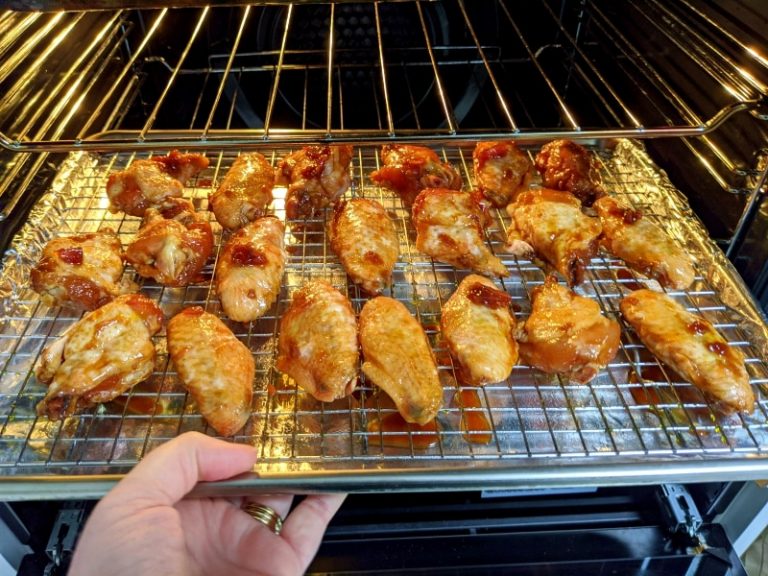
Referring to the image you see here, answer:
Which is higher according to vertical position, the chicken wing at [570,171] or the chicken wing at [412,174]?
the chicken wing at [570,171]

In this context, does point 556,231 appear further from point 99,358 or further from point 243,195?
point 99,358

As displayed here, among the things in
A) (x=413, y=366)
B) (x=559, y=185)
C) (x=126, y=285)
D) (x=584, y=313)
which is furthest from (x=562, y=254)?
(x=126, y=285)

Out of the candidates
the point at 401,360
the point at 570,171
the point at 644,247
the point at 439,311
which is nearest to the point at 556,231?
the point at 644,247

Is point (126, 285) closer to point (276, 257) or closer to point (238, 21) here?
point (276, 257)

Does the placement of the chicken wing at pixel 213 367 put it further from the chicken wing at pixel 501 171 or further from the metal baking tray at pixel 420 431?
the chicken wing at pixel 501 171

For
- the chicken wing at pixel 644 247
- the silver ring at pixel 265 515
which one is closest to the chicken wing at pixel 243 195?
the silver ring at pixel 265 515

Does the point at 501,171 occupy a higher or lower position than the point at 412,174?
higher
